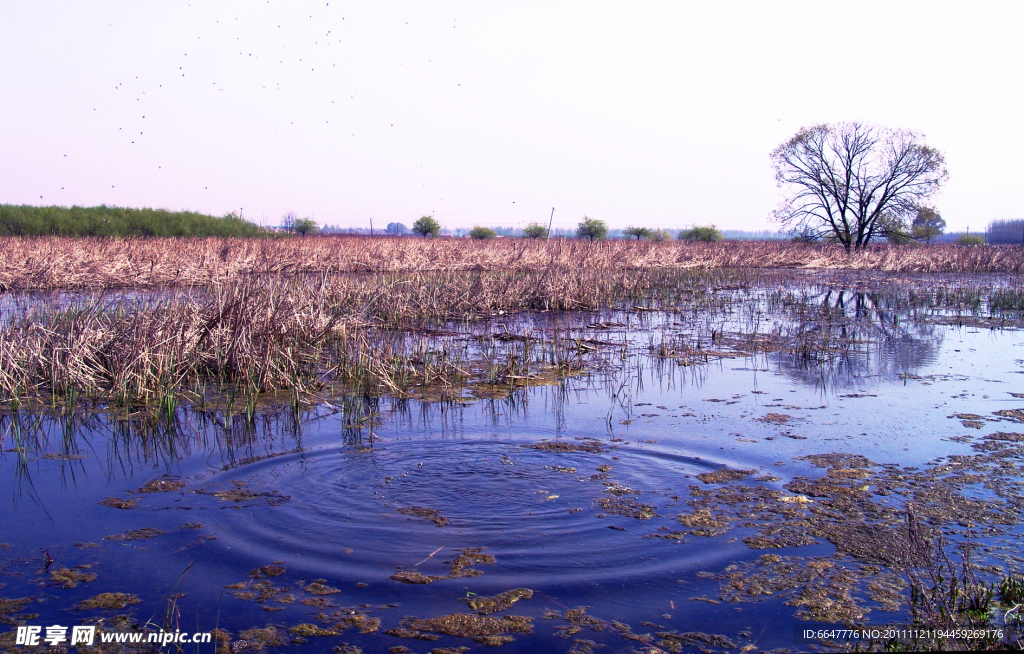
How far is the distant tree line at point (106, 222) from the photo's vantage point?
30.9 metres

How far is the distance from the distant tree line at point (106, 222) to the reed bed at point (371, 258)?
9263 mm

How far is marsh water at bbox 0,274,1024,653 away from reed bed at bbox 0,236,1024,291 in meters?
5.47

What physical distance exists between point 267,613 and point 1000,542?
Result: 376cm

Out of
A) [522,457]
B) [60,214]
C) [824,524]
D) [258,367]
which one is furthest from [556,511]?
[60,214]

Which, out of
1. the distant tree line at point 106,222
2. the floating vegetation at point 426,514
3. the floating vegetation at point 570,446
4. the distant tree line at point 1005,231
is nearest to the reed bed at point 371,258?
the floating vegetation at point 570,446

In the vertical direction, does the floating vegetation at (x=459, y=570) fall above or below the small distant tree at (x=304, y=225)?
below

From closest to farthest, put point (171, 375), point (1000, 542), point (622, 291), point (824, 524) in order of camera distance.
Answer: point (1000, 542) < point (824, 524) < point (171, 375) < point (622, 291)

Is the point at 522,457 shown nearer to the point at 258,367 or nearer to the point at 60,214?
the point at 258,367

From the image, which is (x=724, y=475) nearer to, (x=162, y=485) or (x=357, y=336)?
(x=162, y=485)

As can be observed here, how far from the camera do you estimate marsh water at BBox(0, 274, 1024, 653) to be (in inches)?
122

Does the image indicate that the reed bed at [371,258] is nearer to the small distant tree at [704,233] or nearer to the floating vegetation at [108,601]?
the floating vegetation at [108,601]

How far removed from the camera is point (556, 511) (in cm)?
425

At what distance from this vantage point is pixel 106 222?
32.2 meters

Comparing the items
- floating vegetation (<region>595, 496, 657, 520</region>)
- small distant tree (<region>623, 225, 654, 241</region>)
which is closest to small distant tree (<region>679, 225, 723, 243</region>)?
small distant tree (<region>623, 225, 654, 241</region>)
